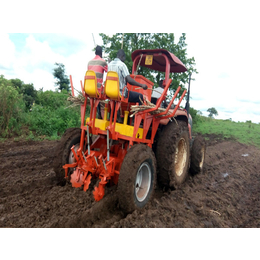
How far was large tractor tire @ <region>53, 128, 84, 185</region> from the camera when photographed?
12.4ft

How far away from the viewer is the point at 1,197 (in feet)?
12.3

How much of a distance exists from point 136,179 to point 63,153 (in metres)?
1.50

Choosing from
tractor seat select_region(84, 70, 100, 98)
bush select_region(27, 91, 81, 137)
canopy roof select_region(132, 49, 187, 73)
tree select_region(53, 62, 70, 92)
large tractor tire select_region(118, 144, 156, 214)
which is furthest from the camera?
tree select_region(53, 62, 70, 92)

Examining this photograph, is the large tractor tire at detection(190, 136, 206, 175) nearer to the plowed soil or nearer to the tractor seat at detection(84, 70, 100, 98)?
the plowed soil

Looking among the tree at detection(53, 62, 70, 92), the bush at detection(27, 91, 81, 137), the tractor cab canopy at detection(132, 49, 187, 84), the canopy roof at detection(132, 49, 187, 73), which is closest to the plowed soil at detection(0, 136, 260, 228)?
the tractor cab canopy at detection(132, 49, 187, 84)

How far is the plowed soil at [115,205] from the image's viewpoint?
2889mm

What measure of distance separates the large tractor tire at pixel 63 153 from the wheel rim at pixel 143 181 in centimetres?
134

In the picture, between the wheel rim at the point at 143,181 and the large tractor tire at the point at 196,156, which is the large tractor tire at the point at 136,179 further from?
the large tractor tire at the point at 196,156

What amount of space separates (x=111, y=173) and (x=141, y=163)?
51cm

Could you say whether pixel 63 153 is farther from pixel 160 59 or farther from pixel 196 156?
pixel 196 156

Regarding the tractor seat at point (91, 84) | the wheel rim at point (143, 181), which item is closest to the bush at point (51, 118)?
the tractor seat at point (91, 84)

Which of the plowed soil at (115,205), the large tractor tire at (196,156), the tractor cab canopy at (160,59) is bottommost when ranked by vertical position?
the plowed soil at (115,205)

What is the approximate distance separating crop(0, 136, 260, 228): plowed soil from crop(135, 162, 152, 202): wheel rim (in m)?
0.22
